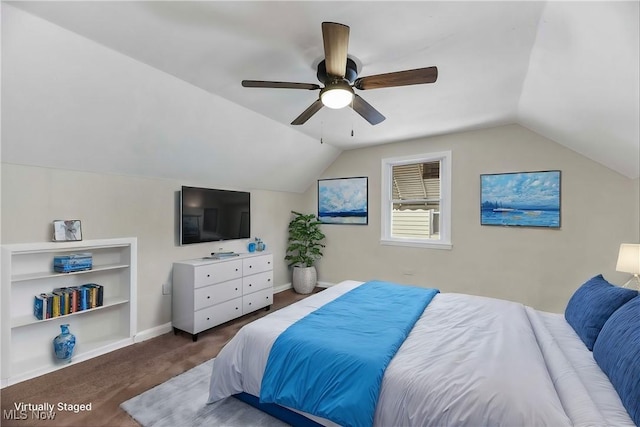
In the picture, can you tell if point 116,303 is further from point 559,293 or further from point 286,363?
point 559,293

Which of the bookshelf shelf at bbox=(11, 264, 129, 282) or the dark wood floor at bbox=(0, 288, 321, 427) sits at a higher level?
the bookshelf shelf at bbox=(11, 264, 129, 282)

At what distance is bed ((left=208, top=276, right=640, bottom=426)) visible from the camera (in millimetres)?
1225

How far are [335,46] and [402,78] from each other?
0.51 meters

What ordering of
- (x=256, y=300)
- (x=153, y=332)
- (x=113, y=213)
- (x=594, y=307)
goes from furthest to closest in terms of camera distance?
(x=256, y=300) → (x=153, y=332) → (x=113, y=213) → (x=594, y=307)

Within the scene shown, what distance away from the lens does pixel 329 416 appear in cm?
149

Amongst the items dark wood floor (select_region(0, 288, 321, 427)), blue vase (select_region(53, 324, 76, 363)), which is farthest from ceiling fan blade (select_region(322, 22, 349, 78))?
blue vase (select_region(53, 324, 76, 363))

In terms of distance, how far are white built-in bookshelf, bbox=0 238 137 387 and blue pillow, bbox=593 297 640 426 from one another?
3668 millimetres

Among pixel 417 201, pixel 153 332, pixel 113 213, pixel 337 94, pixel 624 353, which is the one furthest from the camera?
pixel 417 201

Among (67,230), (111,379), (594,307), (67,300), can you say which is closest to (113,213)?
(67,230)

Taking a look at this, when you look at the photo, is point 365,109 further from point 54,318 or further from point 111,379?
point 54,318

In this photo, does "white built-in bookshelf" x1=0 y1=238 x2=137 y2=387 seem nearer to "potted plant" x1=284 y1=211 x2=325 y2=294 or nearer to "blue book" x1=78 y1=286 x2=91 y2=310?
"blue book" x1=78 y1=286 x2=91 y2=310

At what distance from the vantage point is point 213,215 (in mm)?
3771

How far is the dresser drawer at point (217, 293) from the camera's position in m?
3.19

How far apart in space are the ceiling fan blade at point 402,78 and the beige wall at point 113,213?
2.58 m
